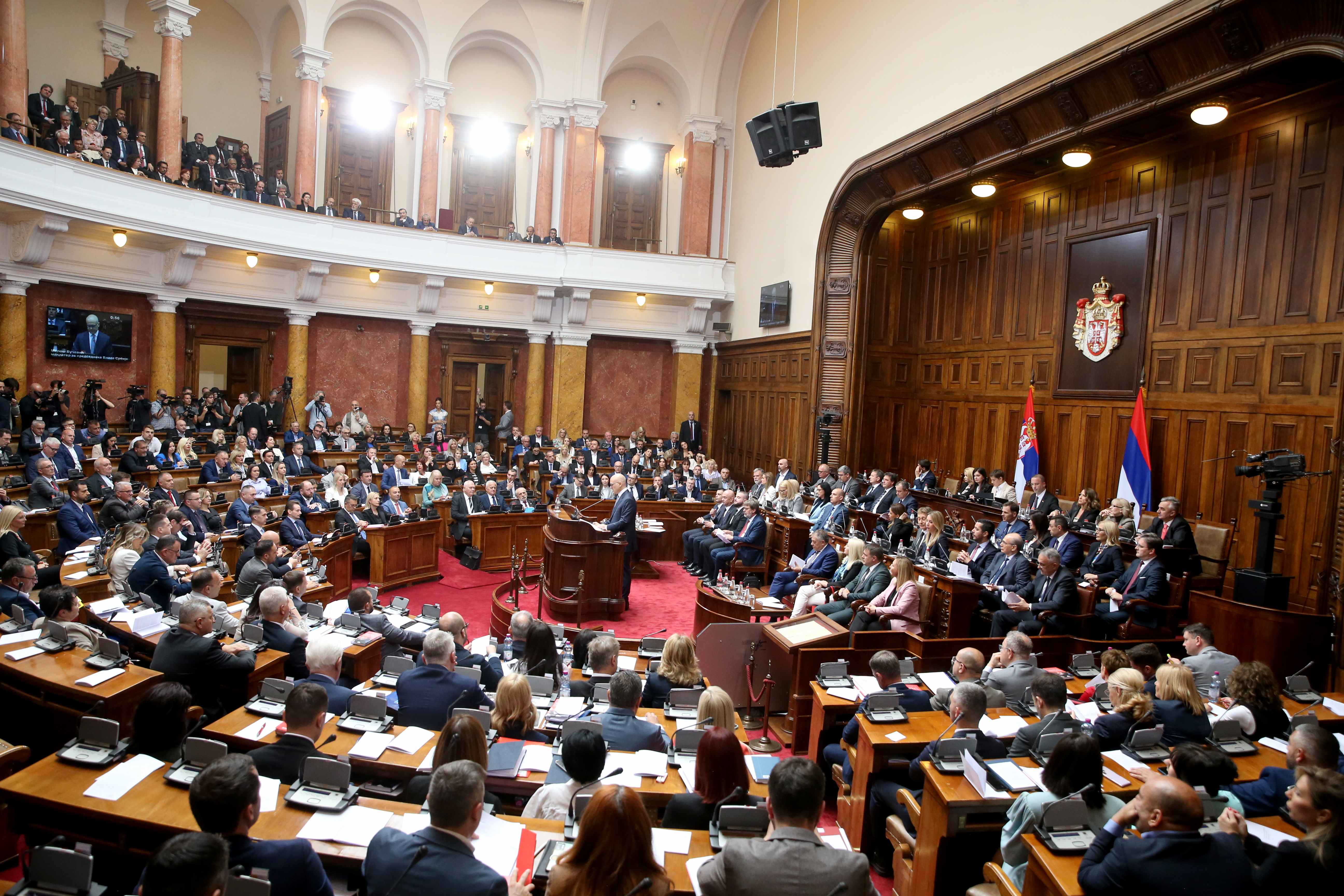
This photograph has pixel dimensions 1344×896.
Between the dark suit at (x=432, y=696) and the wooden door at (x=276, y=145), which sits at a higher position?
the wooden door at (x=276, y=145)

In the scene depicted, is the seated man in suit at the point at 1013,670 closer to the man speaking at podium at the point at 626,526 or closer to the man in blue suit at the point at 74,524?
the man speaking at podium at the point at 626,526

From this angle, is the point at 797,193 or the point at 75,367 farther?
the point at 797,193

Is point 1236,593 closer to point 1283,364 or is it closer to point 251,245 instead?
point 1283,364

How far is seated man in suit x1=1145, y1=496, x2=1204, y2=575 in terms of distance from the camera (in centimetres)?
716

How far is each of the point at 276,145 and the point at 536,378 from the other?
6.87 meters

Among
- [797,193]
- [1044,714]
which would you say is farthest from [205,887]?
Result: [797,193]

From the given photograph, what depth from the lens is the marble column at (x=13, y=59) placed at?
1066cm

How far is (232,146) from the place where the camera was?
1566cm

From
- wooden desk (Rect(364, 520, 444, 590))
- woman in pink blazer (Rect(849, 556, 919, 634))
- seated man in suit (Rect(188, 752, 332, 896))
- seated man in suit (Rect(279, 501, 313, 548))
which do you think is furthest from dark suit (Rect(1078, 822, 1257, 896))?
wooden desk (Rect(364, 520, 444, 590))

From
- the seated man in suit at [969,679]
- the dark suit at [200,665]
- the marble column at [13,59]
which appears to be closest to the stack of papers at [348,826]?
the dark suit at [200,665]

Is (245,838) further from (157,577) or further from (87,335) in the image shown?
(87,335)

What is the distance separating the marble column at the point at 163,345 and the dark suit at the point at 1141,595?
566 inches

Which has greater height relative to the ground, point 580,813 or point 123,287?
→ point 123,287

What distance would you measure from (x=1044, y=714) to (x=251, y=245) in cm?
1420
